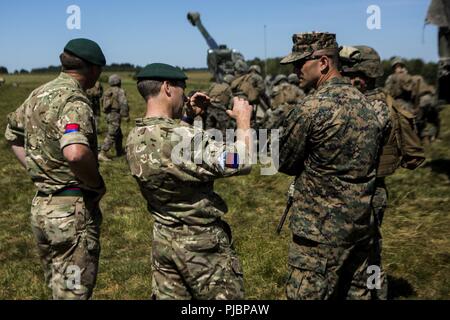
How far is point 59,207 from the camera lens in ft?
11.3

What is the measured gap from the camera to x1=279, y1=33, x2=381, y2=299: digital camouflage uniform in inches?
126

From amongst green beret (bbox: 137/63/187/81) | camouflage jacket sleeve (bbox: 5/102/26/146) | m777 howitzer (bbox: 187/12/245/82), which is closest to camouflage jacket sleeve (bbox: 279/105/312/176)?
green beret (bbox: 137/63/187/81)

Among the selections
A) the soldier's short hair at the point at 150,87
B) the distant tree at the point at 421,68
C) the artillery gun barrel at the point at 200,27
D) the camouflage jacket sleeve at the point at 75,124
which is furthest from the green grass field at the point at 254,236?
the distant tree at the point at 421,68

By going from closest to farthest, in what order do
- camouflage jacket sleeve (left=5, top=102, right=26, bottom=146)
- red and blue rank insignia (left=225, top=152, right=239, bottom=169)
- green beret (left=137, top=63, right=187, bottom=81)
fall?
red and blue rank insignia (left=225, top=152, right=239, bottom=169), green beret (left=137, top=63, right=187, bottom=81), camouflage jacket sleeve (left=5, top=102, right=26, bottom=146)

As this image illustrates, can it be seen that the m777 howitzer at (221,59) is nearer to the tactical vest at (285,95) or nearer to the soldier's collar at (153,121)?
the tactical vest at (285,95)

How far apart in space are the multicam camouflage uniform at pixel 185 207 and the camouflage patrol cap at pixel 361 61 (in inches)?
80.5

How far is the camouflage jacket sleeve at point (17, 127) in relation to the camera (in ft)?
12.3

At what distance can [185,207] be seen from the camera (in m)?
2.96

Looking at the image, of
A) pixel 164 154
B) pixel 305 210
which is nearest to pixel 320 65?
pixel 305 210

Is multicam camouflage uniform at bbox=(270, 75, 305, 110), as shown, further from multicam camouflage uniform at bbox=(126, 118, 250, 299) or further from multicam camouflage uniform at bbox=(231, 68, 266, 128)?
multicam camouflage uniform at bbox=(126, 118, 250, 299)

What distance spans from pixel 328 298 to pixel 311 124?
1224 mm

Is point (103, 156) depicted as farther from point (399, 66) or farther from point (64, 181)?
point (64, 181)

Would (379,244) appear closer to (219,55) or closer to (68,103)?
(68,103)

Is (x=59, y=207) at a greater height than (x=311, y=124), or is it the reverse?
(x=311, y=124)
